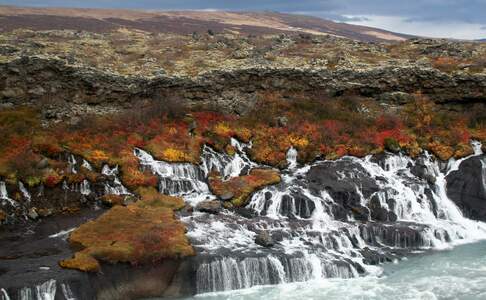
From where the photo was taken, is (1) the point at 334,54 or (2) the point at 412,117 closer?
A: (2) the point at 412,117

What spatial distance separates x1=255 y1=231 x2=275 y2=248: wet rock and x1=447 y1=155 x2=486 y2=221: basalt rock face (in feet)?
54.4

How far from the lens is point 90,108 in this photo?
48062mm

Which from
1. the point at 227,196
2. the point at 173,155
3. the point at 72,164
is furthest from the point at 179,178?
the point at 72,164

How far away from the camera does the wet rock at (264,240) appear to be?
32969 mm

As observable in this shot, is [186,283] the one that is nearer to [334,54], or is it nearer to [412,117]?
[412,117]

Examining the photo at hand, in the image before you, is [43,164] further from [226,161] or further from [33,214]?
[226,161]

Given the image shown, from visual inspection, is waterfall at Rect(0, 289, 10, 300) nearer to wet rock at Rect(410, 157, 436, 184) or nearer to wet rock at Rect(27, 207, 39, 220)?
wet rock at Rect(27, 207, 39, 220)

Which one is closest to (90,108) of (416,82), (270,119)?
(270,119)

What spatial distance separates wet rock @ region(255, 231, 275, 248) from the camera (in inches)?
1298

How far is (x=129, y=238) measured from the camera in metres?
31.0

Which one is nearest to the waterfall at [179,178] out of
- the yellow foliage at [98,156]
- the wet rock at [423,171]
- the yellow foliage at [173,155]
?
the yellow foliage at [173,155]

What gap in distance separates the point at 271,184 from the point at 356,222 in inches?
269

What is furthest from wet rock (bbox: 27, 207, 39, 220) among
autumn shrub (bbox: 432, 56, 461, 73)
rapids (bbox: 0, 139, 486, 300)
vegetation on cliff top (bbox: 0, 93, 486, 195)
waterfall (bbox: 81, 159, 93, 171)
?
autumn shrub (bbox: 432, 56, 461, 73)

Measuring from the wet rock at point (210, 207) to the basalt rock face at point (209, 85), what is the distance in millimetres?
14975
